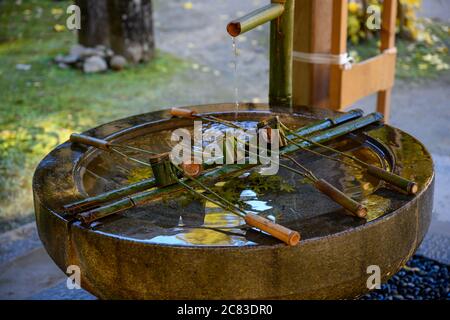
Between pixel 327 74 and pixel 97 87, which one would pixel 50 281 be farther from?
pixel 97 87

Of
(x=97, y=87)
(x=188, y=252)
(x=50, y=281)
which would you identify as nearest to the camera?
(x=188, y=252)

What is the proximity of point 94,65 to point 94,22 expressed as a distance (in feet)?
1.94

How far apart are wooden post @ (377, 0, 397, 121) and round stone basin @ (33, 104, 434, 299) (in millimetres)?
1760

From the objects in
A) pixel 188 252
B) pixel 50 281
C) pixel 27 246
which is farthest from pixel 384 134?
pixel 27 246

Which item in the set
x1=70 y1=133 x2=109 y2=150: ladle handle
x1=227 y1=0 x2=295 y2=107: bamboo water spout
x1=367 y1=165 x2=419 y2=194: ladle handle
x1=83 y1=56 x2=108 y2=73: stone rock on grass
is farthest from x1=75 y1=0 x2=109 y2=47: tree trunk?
x1=367 y1=165 x2=419 y2=194: ladle handle

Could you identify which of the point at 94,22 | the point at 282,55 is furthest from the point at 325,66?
the point at 94,22

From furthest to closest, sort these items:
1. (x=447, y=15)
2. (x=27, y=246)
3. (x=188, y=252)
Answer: (x=447, y=15)
(x=27, y=246)
(x=188, y=252)

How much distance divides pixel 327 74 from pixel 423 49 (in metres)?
5.75

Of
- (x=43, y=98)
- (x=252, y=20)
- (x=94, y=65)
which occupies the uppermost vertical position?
(x=252, y=20)

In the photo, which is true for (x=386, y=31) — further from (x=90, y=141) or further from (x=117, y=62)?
(x=117, y=62)

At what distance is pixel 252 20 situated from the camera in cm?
210

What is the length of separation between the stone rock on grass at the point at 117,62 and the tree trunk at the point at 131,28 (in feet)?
0.50

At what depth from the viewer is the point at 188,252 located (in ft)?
5.83

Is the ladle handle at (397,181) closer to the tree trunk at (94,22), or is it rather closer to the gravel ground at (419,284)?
the gravel ground at (419,284)
